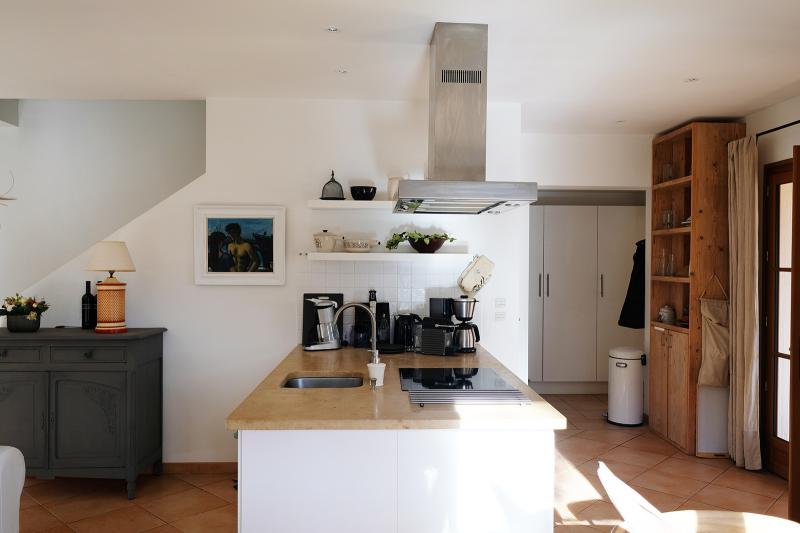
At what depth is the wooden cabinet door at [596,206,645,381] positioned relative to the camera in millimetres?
6586

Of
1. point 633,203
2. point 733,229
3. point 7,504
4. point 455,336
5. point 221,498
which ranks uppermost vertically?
point 633,203

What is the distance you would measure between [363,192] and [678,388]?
116 inches

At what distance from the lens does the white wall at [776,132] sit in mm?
4254

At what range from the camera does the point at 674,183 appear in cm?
498

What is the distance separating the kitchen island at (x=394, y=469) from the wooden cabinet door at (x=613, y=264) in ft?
14.6

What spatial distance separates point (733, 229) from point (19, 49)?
477 centimetres

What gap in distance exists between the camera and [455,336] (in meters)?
3.96

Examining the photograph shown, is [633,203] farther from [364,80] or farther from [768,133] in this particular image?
[364,80]

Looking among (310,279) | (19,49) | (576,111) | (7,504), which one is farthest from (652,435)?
(19,49)

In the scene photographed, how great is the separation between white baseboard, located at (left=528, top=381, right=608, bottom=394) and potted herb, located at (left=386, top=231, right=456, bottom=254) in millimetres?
3150

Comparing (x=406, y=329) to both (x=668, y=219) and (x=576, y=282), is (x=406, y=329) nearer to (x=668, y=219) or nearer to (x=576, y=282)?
(x=668, y=219)

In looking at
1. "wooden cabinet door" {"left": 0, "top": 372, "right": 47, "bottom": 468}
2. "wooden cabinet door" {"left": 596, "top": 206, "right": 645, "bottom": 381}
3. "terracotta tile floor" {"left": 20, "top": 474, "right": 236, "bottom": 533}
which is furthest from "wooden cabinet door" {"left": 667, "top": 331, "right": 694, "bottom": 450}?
"wooden cabinet door" {"left": 0, "top": 372, "right": 47, "bottom": 468}

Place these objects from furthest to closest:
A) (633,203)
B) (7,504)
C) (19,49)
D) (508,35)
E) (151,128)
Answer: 1. (633,203)
2. (151,128)
3. (19,49)
4. (508,35)
5. (7,504)

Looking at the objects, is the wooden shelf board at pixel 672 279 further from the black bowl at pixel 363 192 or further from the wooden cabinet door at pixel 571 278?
the black bowl at pixel 363 192
